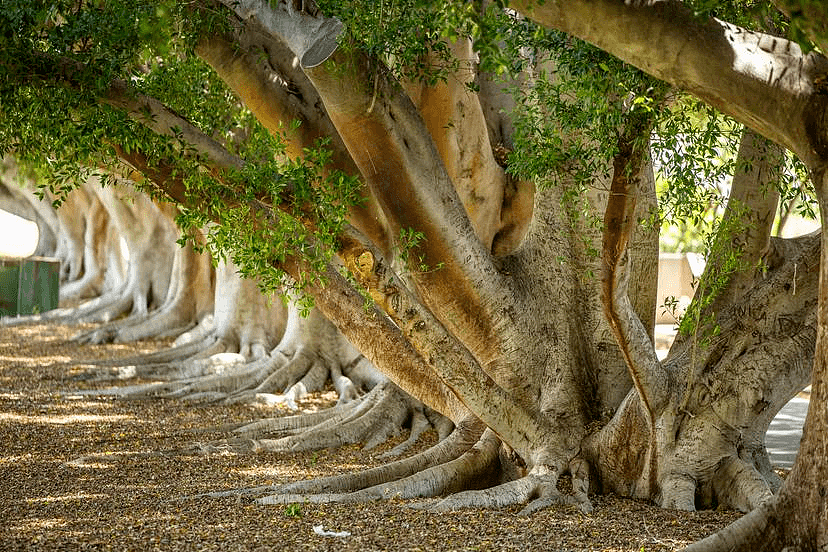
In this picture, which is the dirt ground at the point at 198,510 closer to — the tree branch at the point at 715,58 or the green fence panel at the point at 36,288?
the tree branch at the point at 715,58

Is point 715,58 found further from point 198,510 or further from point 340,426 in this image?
point 340,426

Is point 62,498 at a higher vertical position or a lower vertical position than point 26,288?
lower

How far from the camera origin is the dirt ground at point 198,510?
5.39 metres

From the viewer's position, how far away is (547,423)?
22.6 feet

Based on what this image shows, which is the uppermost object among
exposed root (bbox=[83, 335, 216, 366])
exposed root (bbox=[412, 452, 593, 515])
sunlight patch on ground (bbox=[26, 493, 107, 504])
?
exposed root (bbox=[83, 335, 216, 366])

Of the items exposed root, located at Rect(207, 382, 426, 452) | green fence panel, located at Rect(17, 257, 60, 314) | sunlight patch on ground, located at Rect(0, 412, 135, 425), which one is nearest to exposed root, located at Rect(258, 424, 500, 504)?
exposed root, located at Rect(207, 382, 426, 452)

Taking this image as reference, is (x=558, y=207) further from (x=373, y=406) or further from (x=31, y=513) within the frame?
(x=31, y=513)

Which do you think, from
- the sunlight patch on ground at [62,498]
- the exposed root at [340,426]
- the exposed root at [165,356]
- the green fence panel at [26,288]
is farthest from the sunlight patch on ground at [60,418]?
the green fence panel at [26,288]

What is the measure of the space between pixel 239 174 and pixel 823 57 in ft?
10.6

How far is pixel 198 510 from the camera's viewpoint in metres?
6.21

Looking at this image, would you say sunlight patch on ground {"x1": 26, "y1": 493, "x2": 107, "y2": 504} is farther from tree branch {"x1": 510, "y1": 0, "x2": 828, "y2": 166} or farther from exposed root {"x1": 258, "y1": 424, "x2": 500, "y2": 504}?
tree branch {"x1": 510, "y1": 0, "x2": 828, "y2": 166}

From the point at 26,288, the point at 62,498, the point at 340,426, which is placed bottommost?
the point at 62,498

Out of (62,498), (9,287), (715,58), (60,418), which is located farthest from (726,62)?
(9,287)

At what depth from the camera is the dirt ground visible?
539 centimetres
